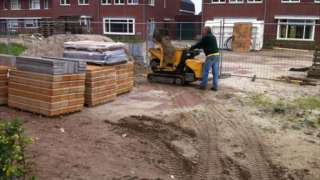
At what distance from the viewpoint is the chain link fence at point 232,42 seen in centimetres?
1753

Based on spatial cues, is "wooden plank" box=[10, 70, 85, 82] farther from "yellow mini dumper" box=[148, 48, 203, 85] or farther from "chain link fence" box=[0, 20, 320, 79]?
"chain link fence" box=[0, 20, 320, 79]

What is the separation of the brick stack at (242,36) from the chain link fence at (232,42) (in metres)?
0.36

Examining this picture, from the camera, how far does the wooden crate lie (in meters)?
8.77

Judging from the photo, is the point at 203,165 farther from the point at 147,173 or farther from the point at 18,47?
the point at 18,47

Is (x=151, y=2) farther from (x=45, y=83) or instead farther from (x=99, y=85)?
(x=45, y=83)

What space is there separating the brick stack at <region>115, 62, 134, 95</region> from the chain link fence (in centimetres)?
407

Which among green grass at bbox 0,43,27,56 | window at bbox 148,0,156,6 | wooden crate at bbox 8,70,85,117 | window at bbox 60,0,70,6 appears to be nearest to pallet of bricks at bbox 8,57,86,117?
wooden crate at bbox 8,70,85,117

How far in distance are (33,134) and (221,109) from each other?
4.72 metres

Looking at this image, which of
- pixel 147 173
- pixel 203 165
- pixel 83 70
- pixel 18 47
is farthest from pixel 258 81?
pixel 18 47

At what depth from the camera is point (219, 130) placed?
864 centimetres

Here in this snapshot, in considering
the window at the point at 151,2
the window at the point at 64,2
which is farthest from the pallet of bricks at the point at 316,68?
the window at the point at 64,2

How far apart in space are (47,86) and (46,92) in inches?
5.3

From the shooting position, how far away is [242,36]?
100 feet

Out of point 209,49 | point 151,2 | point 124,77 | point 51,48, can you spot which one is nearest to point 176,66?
point 209,49
